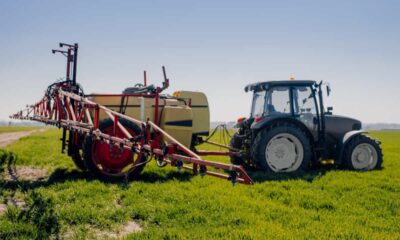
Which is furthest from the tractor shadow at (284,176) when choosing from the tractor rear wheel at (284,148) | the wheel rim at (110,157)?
the wheel rim at (110,157)

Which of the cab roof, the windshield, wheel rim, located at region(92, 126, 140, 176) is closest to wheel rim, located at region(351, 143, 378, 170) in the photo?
the cab roof

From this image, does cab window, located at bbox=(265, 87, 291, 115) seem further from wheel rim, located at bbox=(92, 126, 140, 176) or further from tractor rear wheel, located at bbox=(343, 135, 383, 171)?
wheel rim, located at bbox=(92, 126, 140, 176)

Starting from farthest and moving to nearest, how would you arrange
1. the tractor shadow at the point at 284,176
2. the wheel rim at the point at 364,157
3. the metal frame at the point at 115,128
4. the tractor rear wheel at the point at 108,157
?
the wheel rim at the point at 364,157 → the tractor shadow at the point at 284,176 → the tractor rear wheel at the point at 108,157 → the metal frame at the point at 115,128

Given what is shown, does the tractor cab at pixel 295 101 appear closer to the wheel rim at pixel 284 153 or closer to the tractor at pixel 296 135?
the tractor at pixel 296 135

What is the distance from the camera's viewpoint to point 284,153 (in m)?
8.63

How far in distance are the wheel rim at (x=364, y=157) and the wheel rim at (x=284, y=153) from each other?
1.84 meters

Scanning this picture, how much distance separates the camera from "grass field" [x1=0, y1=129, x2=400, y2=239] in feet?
13.9

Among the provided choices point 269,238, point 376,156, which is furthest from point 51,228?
point 376,156

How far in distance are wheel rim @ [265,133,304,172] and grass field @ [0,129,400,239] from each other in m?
0.75

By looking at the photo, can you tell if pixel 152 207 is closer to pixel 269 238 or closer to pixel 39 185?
pixel 269 238

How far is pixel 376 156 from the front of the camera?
961 centimetres

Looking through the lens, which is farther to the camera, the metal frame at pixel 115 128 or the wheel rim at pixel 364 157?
the wheel rim at pixel 364 157

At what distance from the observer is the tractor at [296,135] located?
8523 mm

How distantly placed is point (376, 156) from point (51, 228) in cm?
863
